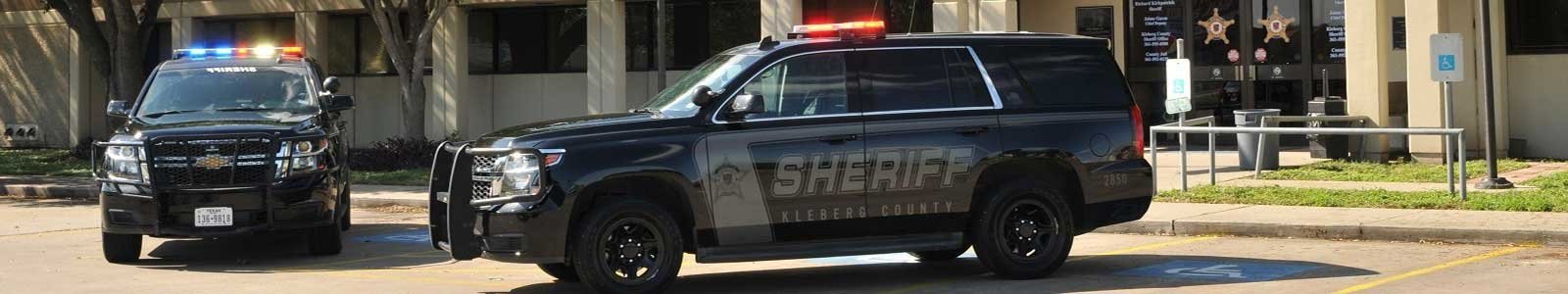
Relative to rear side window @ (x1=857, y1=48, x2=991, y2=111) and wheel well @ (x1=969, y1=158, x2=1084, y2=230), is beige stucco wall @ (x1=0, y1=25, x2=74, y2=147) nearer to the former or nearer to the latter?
rear side window @ (x1=857, y1=48, x2=991, y2=111)

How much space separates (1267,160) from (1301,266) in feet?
30.2

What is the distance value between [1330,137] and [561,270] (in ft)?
44.2

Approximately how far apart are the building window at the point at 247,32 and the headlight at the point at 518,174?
944 inches

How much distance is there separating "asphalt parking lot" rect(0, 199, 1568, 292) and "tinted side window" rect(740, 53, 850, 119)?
45.2 inches

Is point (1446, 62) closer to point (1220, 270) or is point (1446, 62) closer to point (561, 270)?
point (1220, 270)

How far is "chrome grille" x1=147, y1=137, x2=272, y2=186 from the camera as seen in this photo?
1251cm

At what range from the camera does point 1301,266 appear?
11320mm

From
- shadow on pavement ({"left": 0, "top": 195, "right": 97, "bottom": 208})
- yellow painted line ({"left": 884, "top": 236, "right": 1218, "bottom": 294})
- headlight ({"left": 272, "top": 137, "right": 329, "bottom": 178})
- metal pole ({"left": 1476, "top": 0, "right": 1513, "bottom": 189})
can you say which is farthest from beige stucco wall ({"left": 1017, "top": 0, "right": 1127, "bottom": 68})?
headlight ({"left": 272, "top": 137, "right": 329, "bottom": 178})

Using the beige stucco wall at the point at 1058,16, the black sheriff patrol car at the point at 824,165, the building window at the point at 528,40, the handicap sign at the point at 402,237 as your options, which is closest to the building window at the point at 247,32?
the building window at the point at 528,40

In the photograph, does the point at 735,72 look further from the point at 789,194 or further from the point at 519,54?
the point at 519,54

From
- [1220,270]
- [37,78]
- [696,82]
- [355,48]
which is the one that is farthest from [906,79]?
[37,78]

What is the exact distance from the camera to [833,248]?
406 inches

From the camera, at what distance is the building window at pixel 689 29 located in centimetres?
2797

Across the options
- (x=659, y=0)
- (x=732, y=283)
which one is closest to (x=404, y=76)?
(x=659, y=0)
